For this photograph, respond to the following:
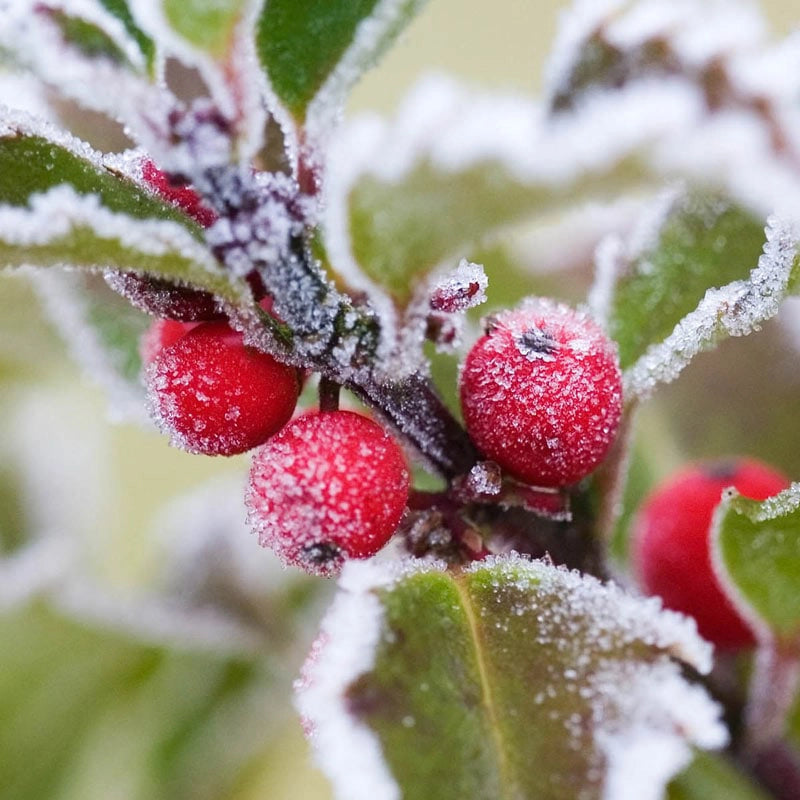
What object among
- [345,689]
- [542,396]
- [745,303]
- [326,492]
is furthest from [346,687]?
[745,303]

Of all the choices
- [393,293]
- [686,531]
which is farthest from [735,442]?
[393,293]

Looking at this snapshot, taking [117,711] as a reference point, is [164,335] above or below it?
above

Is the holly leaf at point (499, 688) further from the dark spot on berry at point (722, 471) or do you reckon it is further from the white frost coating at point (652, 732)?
the dark spot on berry at point (722, 471)

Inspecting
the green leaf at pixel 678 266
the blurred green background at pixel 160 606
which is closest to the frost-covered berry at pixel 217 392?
the green leaf at pixel 678 266

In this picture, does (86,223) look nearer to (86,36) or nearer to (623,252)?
(86,36)

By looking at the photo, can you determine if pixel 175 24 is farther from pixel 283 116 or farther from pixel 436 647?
pixel 436 647

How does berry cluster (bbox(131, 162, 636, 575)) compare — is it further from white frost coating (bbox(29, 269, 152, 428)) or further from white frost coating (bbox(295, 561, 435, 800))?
white frost coating (bbox(29, 269, 152, 428))

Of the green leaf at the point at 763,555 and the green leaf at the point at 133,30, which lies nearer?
the green leaf at the point at 133,30
